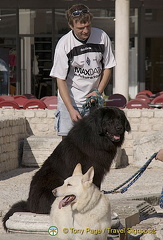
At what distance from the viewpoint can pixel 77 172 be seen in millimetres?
4668

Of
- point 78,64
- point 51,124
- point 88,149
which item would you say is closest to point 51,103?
point 51,124

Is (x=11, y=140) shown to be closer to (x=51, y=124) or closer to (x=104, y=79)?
(x=51, y=124)

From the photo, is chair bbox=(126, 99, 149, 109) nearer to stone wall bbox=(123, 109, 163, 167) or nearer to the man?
stone wall bbox=(123, 109, 163, 167)

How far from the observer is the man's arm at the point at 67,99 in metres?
5.91

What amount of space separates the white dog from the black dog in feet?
2.30

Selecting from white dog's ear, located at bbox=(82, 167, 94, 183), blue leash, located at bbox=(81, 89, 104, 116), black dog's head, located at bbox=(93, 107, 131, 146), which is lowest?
white dog's ear, located at bbox=(82, 167, 94, 183)

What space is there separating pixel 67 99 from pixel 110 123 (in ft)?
2.10

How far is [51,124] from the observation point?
1180 centimetres

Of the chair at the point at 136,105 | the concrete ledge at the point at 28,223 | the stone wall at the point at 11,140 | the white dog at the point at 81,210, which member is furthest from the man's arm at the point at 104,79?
the chair at the point at 136,105

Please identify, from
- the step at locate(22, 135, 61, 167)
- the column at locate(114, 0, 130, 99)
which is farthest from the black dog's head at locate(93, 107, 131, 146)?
the column at locate(114, 0, 130, 99)

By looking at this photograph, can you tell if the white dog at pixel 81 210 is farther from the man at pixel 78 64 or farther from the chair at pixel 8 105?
the chair at pixel 8 105

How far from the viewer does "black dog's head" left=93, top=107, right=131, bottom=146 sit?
18.0ft

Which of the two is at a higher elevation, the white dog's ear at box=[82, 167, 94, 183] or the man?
the man

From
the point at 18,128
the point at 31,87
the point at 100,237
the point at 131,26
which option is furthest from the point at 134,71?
the point at 100,237
